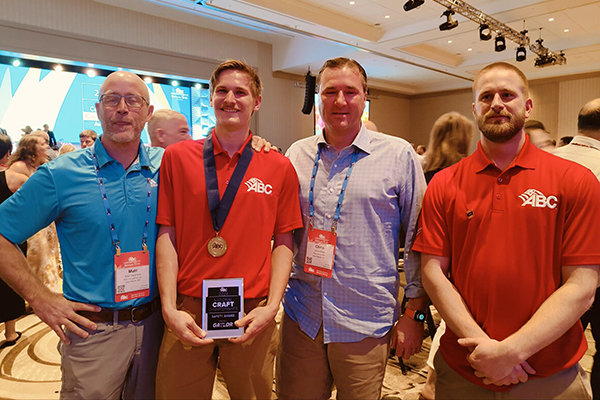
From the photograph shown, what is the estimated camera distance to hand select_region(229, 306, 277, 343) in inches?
59.1

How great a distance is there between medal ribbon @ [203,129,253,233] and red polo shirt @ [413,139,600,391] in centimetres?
87

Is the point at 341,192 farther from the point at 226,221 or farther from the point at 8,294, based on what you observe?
the point at 8,294

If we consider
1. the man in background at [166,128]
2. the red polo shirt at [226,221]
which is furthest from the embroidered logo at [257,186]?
Answer: the man in background at [166,128]

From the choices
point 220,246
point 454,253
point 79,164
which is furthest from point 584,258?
point 79,164

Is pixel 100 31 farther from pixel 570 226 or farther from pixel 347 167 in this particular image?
pixel 570 226

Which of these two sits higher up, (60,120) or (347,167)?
(60,120)

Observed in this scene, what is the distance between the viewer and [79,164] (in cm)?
160

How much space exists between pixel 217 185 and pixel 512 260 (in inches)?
44.8

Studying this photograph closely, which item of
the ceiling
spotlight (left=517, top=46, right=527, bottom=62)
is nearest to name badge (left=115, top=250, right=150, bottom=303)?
the ceiling

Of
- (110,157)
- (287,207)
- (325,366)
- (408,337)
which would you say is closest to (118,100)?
(110,157)

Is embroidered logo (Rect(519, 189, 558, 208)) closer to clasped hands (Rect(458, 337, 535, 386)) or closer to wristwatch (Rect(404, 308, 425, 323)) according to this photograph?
clasped hands (Rect(458, 337, 535, 386))

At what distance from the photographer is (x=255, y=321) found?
1.53m

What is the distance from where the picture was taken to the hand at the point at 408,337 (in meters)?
1.63

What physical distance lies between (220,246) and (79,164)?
67cm
